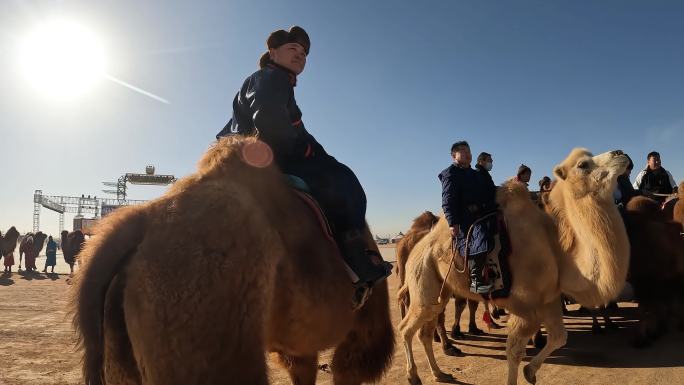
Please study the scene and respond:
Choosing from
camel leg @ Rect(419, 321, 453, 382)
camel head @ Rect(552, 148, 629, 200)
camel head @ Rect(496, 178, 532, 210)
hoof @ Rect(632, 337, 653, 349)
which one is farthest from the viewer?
hoof @ Rect(632, 337, 653, 349)

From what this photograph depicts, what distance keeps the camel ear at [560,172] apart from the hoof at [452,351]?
3473 mm

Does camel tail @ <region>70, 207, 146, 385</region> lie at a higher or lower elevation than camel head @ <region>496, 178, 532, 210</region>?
lower

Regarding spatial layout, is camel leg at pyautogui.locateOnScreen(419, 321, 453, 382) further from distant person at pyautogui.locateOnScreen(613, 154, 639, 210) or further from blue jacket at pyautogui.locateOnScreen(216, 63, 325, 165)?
distant person at pyautogui.locateOnScreen(613, 154, 639, 210)

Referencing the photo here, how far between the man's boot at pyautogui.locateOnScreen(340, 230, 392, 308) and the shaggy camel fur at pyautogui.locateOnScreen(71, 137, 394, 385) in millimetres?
422

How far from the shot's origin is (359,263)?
254 cm

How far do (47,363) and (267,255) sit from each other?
6.40 m

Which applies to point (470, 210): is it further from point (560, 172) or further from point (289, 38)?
point (289, 38)

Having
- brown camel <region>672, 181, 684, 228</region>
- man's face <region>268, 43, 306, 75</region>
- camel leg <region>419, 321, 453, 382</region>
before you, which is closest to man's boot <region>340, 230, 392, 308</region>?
man's face <region>268, 43, 306, 75</region>

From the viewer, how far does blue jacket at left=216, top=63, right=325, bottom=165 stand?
2.50 meters

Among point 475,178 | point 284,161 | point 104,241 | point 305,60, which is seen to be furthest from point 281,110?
point 475,178

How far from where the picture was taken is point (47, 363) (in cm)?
624

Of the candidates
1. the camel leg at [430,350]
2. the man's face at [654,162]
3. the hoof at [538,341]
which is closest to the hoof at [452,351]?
the camel leg at [430,350]

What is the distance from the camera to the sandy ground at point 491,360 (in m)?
5.54

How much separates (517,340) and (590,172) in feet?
6.84
